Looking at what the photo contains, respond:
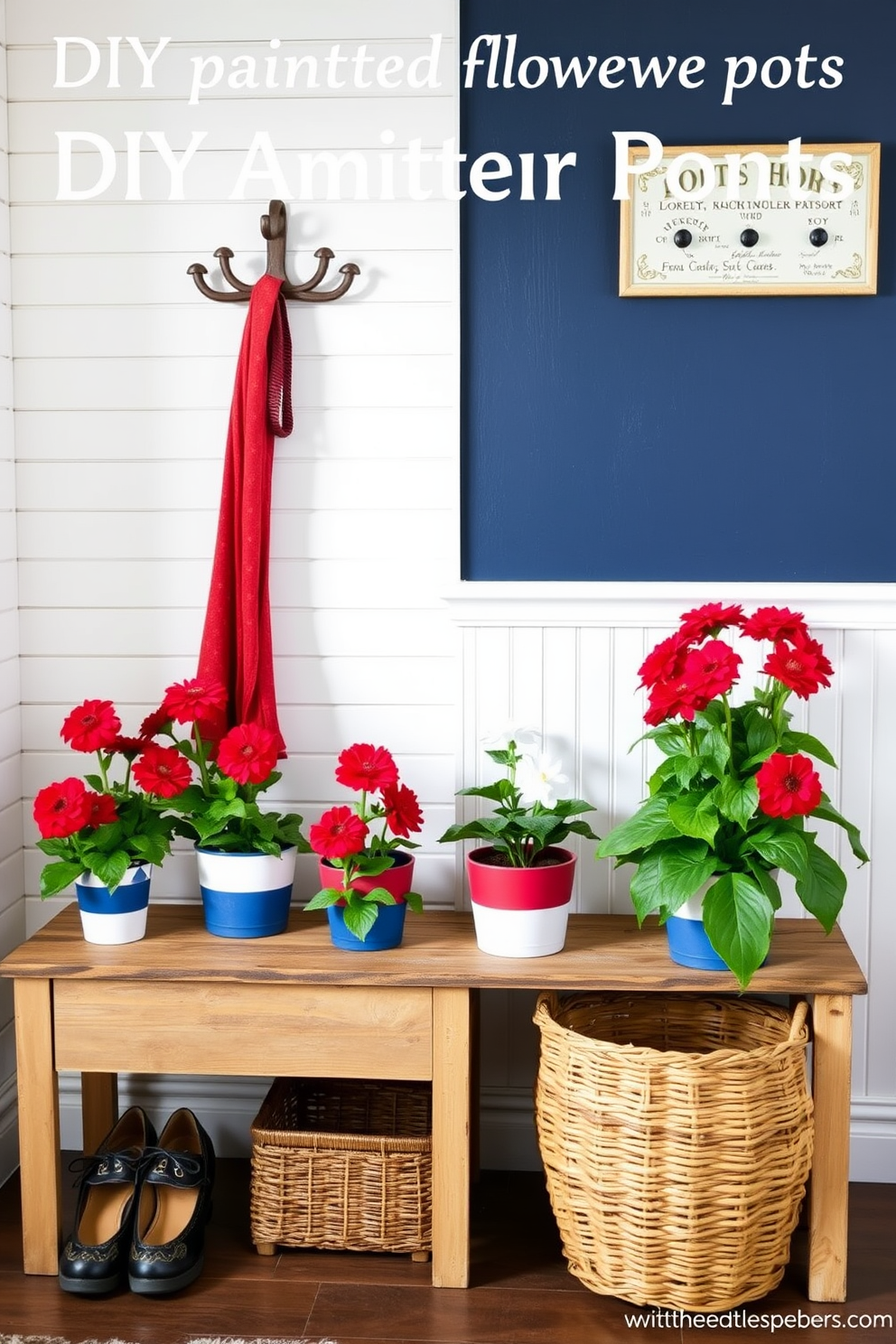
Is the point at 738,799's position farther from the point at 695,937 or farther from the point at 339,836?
the point at 339,836

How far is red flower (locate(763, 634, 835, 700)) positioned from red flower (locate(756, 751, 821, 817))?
12 cm

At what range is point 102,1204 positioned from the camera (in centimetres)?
220

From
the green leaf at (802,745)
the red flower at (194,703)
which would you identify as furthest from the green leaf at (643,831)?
the red flower at (194,703)

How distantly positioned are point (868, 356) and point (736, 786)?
2.85 feet

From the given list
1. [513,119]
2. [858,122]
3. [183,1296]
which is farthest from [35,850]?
[858,122]

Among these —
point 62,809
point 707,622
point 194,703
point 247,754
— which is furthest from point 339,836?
point 707,622

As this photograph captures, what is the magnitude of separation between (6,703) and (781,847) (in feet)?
4.70

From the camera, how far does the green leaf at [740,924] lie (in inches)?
77.4

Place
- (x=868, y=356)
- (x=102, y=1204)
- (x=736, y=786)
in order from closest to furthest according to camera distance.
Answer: (x=736, y=786) < (x=102, y=1204) < (x=868, y=356)

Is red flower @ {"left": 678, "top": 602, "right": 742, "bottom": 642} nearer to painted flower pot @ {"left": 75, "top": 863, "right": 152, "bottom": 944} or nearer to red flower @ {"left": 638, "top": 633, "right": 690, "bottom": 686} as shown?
red flower @ {"left": 638, "top": 633, "right": 690, "bottom": 686}

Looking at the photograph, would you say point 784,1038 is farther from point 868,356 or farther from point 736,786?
point 868,356

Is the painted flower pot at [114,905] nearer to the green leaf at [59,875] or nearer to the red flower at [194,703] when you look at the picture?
the green leaf at [59,875]

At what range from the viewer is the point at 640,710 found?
2.46 meters

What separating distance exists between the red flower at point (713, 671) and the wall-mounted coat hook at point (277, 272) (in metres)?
0.96
